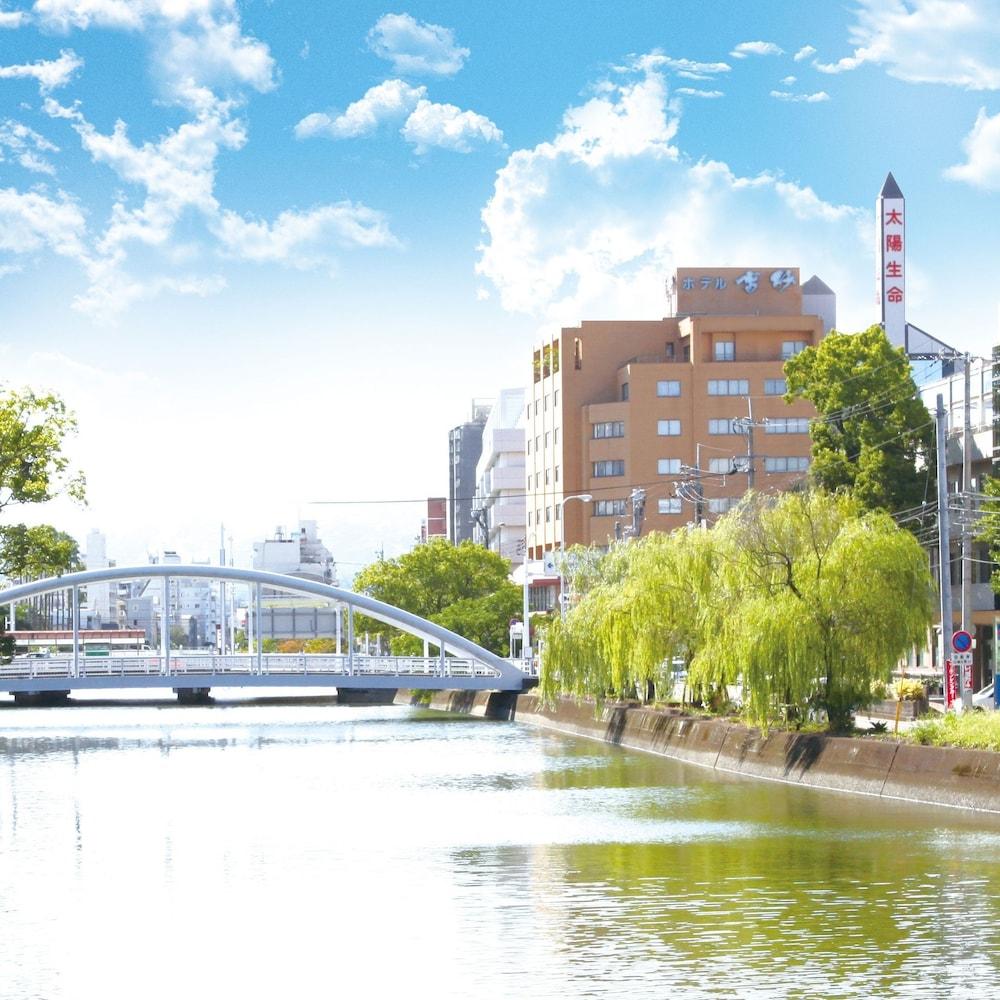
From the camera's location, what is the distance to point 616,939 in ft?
62.5

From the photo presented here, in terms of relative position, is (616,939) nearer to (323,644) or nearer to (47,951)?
(47,951)

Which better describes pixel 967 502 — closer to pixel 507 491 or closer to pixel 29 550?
pixel 29 550

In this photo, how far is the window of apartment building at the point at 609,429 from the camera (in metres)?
96.0

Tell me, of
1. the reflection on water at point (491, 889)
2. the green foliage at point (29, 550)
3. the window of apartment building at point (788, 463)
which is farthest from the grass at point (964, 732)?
the window of apartment building at point (788, 463)

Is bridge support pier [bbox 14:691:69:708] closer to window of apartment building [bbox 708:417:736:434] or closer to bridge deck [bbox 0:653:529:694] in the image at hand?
bridge deck [bbox 0:653:529:694]

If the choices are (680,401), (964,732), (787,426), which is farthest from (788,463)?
(964,732)

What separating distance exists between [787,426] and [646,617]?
165 ft

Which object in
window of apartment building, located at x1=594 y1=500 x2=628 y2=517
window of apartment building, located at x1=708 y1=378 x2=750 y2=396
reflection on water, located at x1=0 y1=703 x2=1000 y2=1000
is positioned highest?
window of apartment building, located at x1=708 y1=378 x2=750 y2=396

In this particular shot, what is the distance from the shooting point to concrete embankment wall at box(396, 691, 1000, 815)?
94.9 feet

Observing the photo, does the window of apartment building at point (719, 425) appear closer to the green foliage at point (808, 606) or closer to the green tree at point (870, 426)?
the green tree at point (870, 426)

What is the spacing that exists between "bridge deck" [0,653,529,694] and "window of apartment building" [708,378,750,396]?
26.6 m

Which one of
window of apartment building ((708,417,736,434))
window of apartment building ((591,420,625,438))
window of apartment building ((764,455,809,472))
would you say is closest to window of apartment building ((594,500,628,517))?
window of apartment building ((591,420,625,438))

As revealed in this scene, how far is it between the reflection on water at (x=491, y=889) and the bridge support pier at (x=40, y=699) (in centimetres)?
4531

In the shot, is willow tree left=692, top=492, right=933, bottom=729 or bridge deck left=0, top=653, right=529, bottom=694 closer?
willow tree left=692, top=492, right=933, bottom=729
